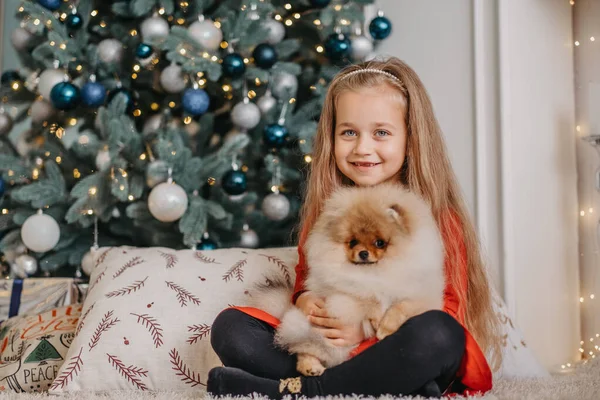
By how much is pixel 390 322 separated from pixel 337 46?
4.60ft

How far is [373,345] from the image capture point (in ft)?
3.91

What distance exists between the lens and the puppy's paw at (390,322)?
1197 millimetres

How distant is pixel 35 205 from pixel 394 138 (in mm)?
1553

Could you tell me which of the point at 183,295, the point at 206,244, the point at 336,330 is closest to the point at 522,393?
the point at 336,330

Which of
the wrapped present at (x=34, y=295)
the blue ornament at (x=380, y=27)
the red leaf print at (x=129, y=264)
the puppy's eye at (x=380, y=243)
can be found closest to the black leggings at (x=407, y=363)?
the puppy's eye at (x=380, y=243)

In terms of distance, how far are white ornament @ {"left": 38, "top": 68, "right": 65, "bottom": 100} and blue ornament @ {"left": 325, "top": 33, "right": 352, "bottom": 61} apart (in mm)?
1058

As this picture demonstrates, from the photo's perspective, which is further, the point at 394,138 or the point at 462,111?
the point at 462,111

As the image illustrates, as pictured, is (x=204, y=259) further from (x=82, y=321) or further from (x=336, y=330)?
(x=336, y=330)

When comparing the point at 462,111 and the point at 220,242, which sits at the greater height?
the point at 462,111

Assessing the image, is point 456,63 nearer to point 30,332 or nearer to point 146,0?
point 146,0

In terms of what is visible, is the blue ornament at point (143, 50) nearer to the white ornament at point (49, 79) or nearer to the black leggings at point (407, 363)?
the white ornament at point (49, 79)

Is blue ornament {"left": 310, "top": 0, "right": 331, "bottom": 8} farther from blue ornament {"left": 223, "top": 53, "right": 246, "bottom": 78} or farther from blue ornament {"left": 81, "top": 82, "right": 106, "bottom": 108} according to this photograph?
blue ornament {"left": 81, "top": 82, "right": 106, "bottom": 108}

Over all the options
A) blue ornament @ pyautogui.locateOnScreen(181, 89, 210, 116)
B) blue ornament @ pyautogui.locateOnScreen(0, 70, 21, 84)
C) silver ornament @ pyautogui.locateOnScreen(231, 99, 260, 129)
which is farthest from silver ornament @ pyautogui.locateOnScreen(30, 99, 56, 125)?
silver ornament @ pyautogui.locateOnScreen(231, 99, 260, 129)

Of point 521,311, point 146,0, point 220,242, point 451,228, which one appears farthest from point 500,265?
point 146,0
